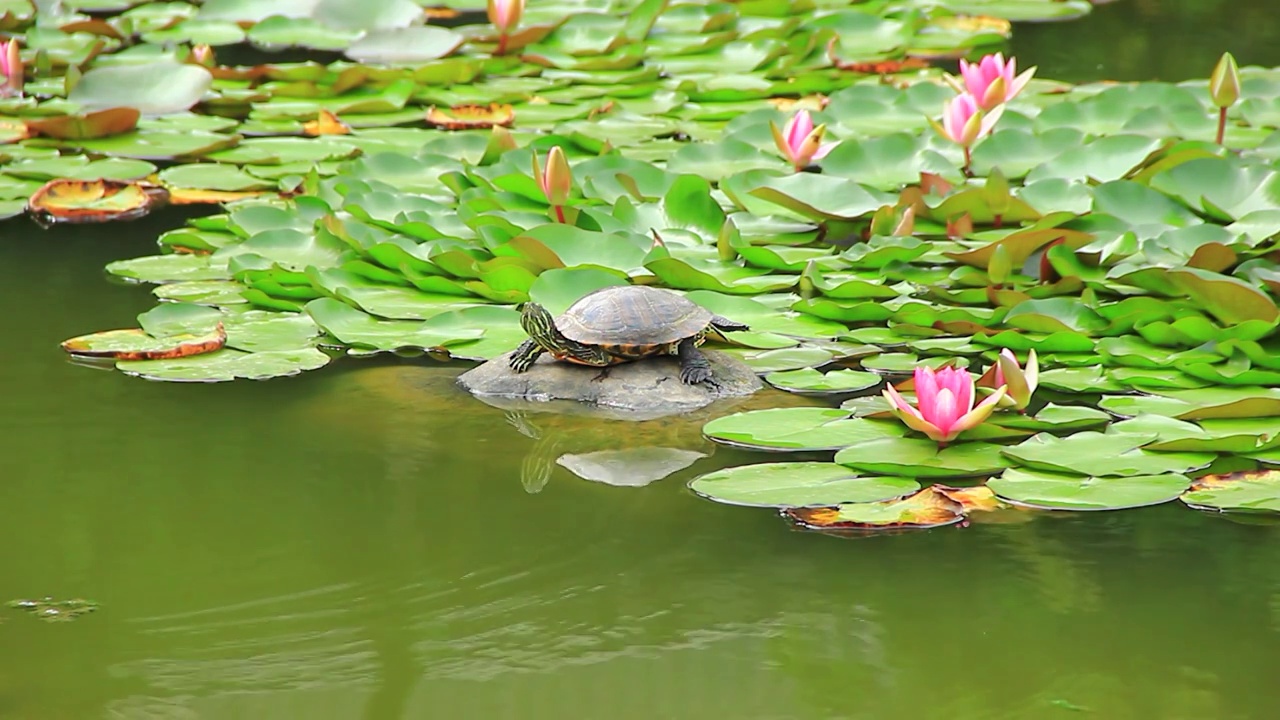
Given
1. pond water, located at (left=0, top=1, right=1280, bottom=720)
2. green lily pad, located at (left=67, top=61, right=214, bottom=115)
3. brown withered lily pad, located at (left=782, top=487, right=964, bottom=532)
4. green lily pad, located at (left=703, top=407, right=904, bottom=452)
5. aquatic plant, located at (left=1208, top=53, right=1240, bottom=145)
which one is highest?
aquatic plant, located at (left=1208, top=53, right=1240, bottom=145)

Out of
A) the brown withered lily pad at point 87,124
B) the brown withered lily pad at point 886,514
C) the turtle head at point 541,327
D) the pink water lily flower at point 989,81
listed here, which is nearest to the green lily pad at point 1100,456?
the brown withered lily pad at point 886,514

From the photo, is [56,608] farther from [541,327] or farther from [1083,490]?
[1083,490]

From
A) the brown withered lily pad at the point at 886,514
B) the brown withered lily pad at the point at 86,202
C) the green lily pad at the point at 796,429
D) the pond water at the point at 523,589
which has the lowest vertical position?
the pond water at the point at 523,589

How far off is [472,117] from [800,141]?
193 cm

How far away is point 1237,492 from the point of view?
3045 millimetres

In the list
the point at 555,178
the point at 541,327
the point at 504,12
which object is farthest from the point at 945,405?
the point at 504,12

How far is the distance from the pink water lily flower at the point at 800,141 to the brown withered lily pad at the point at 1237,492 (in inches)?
91.8

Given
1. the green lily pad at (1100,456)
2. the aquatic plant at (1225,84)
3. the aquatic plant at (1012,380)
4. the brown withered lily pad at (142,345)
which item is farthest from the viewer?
the aquatic plant at (1225,84)

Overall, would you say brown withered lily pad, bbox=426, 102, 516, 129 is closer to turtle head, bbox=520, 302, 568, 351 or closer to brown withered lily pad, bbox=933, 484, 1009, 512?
turtle head, bbox=520, 302, 568, 351

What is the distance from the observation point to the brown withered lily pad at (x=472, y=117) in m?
6.57

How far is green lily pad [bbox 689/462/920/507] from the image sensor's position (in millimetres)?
3090

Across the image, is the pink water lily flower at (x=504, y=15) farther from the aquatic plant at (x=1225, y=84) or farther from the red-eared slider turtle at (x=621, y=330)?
the red-eared slider turtle at (x=621, y=330)

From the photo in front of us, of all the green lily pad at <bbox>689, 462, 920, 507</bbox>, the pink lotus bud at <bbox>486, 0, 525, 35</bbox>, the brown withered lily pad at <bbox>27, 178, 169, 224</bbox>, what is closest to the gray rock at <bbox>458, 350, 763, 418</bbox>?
the green lily pad at <bbox>689, 462, 920, 507</bbox>

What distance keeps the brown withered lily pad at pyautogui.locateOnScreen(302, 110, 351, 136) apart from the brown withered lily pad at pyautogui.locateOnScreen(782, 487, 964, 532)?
3.96 meters
